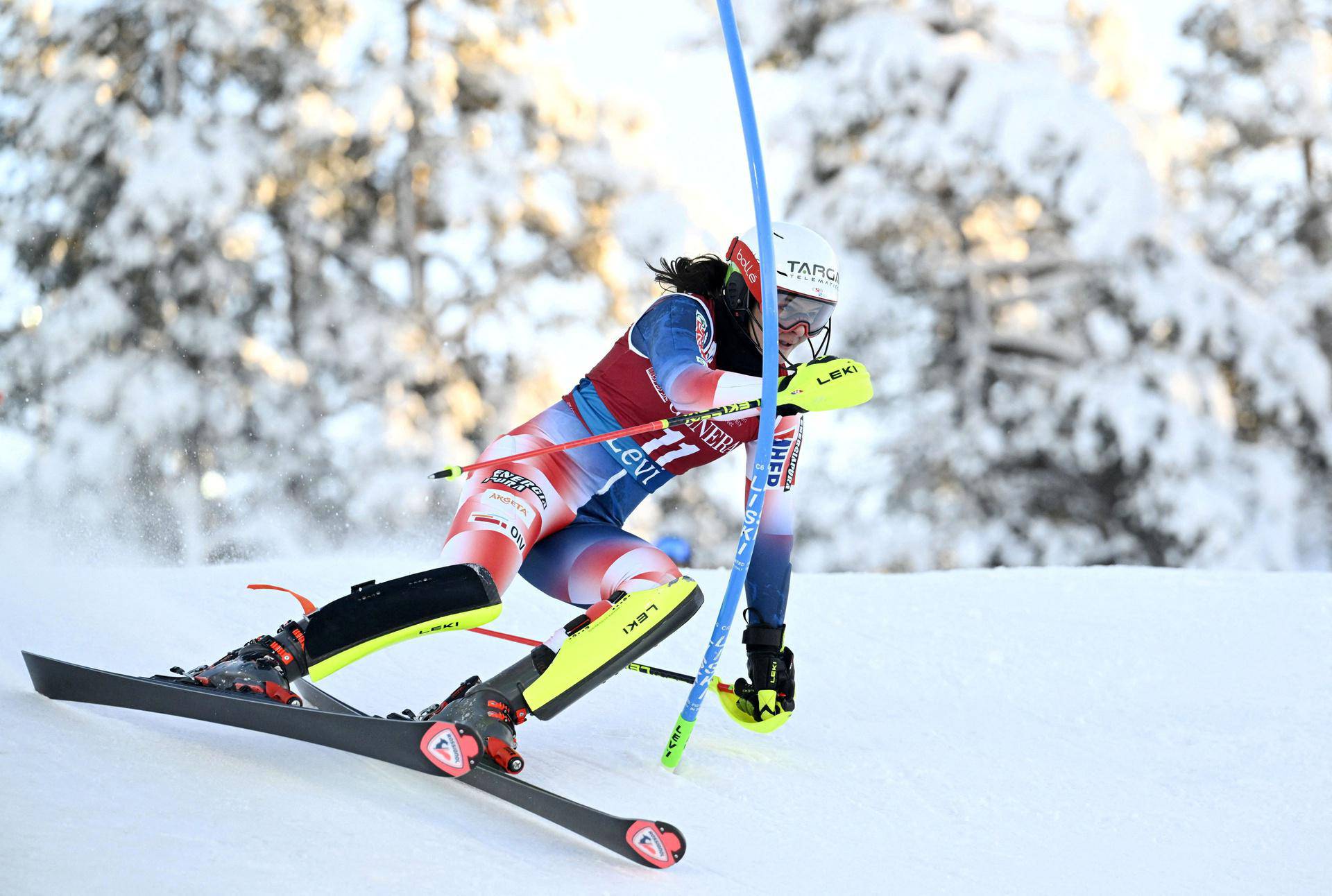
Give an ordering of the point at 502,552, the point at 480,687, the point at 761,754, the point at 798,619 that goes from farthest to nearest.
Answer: the point at 798,619 → the point at 761,754 → the point at 502,552 → the point at 480,687

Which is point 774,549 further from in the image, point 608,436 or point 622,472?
point 608,436

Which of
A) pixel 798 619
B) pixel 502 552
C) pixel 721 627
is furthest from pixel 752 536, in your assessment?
pixel 798 619

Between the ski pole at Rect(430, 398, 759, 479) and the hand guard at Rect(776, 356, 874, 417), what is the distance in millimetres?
75

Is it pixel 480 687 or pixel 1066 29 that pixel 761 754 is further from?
pixel 1066 29

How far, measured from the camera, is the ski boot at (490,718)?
7.80 ft

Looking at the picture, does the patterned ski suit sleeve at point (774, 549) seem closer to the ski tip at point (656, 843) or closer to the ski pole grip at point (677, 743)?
the ski pole grip at point (677, 743)

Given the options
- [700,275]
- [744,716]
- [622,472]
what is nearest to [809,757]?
[744,716]

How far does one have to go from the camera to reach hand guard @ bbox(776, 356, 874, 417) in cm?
257

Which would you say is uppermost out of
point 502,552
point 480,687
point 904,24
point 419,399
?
point 904,24

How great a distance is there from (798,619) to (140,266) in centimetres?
882

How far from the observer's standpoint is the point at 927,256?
11.7 meters

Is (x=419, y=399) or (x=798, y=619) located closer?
(x=798, y=619)

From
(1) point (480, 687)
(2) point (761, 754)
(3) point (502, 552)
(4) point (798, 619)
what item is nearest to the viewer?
(1) point (480, 687)

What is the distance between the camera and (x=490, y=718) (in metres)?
2.40
